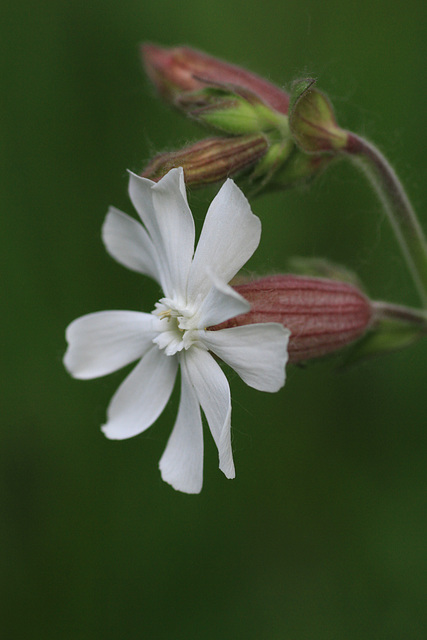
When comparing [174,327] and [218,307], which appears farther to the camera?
[174,327]

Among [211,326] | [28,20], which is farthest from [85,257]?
[211,326]

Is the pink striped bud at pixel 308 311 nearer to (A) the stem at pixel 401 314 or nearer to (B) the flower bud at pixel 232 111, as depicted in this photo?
(A) the stem at pixel 401 314

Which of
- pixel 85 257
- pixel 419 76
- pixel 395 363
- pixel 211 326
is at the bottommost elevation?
pixel 395 363

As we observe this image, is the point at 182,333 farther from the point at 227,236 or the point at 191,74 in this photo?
the point at 191,74

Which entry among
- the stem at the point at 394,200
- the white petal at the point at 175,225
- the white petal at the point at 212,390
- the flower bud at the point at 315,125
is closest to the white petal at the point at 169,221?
the white petal at the point at 175,225

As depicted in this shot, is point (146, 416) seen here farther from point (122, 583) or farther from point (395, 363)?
point (395, 363)

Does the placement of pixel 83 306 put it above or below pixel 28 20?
below

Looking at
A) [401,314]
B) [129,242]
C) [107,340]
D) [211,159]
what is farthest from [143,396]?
[401,314]

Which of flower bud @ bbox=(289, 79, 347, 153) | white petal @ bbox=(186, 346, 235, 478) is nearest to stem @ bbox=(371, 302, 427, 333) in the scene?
flower bud @ bbox=(289, 79, 347, 153)
